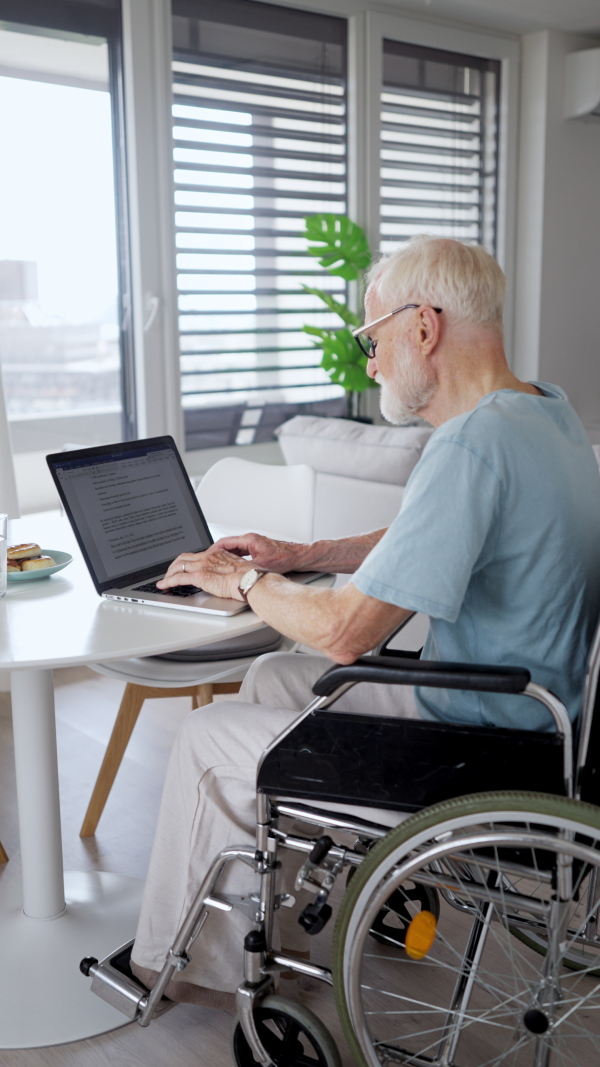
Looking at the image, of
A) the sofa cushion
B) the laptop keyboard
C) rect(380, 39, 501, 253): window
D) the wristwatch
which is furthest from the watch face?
rect(380, 39, 501, 253): window

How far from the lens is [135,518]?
71.0 inches

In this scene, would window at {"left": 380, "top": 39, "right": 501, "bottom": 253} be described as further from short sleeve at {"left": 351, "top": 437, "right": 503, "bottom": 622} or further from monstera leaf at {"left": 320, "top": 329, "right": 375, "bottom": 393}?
short sleeve at {"left": 351, "top": 437, "right": 503, "bottom": 622}

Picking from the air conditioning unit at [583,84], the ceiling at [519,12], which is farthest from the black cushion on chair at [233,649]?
the air conditioning unit at [583,84]

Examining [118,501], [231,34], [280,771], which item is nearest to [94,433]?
[231,34]

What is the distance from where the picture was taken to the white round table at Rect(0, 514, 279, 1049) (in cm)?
146

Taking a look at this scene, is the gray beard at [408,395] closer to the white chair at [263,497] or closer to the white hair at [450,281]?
the white hair at [450,281]

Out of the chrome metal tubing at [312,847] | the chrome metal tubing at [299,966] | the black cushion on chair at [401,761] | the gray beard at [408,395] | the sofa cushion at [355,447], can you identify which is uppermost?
the gray beard at [408,395]

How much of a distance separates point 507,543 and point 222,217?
3021 mm

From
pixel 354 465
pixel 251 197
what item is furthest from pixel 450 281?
pixel 251 197

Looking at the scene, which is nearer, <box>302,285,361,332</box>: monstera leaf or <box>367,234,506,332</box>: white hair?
<box>367,234,506,332</box>: white hair

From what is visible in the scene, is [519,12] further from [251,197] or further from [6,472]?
[6,472]

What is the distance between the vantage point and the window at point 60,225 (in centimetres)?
339

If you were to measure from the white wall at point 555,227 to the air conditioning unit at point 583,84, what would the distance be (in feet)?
0.14

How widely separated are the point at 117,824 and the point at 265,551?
955 millimetres
